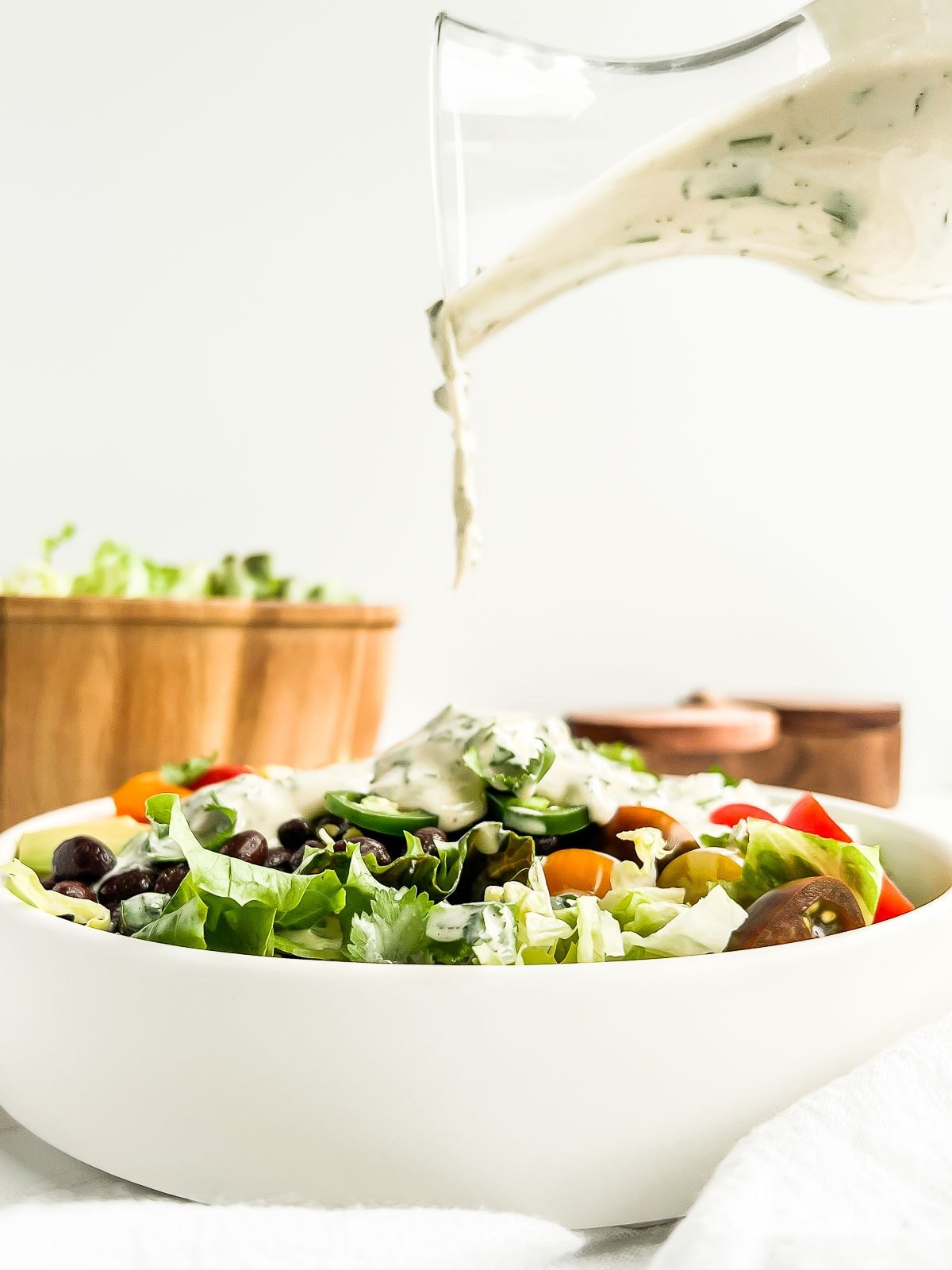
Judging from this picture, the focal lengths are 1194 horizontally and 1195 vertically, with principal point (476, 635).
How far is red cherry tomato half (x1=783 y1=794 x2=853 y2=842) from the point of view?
1.07 meters

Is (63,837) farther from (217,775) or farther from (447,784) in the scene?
(447,784)

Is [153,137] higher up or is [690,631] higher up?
[153,137]

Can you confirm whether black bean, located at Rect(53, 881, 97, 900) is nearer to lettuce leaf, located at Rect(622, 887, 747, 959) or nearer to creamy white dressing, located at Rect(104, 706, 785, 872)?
creamy white dressing, located at Rect(104, 706, 785, 872)

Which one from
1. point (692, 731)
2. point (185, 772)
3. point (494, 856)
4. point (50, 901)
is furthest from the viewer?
point (692, 731)

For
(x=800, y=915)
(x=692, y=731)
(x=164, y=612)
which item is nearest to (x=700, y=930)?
(x=800, y=915)

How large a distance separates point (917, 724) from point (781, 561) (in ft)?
1.77

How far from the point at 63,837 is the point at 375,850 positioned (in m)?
0.36

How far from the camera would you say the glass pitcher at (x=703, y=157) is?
3.04 feet

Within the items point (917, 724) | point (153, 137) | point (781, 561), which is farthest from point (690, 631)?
point (153, 137)

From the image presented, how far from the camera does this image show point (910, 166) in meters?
0.93

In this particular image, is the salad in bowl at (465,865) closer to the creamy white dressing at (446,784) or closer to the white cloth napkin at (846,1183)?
the creamy white dressing at (446,784)

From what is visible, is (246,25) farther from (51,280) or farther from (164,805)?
(164,805)

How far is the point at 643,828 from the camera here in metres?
1.04

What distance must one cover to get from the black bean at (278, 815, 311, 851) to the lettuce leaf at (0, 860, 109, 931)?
0.17m
